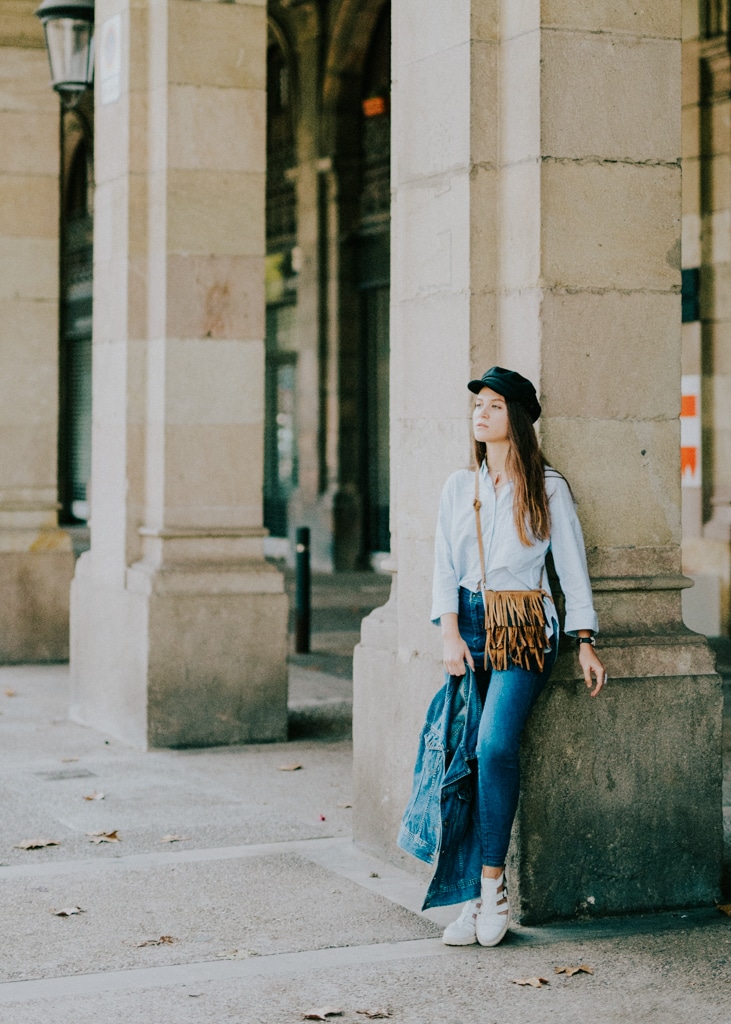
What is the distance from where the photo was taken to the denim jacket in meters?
5.47

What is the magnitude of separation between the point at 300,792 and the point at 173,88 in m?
4.10

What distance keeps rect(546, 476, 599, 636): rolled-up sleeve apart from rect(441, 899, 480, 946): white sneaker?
1.00m

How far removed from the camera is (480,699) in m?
5.63

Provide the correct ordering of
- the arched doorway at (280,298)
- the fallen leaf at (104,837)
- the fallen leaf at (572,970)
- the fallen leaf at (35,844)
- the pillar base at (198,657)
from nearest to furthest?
the fallen leaf at (572,970), the fallen leaf at (35,844), the fallen leaf at (104,837), the pillar base at (198,657), the arched doorway at (280,298)

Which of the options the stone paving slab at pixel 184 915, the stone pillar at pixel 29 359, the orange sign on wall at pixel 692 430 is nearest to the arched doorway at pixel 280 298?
the orange sign on wall at pixel 692 430

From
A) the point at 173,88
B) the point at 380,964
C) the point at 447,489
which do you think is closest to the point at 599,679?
the point at 447,489

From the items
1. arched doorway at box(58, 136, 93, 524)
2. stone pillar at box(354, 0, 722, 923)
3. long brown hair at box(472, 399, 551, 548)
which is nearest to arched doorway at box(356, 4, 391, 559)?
arched doorway at box(58, 136, 93, 524)

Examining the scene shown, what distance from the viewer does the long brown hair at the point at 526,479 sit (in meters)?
5.52

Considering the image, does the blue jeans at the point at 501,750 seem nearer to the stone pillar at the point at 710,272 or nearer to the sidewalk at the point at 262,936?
the sidewalk at the point at 262,936

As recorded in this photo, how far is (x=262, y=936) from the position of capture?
546 centimetres

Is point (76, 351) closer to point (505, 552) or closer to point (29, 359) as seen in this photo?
point (29, 359)

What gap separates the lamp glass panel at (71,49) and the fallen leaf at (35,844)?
552 cm

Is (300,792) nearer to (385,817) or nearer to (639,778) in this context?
(385,817)

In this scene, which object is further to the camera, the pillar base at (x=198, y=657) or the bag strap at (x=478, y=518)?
the pillar base at (x=198, y=657)
